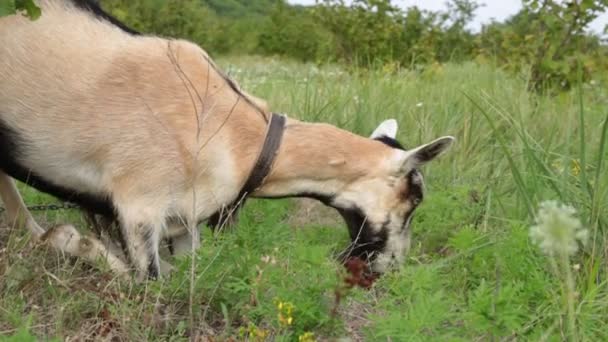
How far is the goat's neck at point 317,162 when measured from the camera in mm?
3770

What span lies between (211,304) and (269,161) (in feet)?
2.60

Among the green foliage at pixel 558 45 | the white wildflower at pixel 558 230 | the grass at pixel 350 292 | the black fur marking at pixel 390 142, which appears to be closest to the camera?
the white wildflower at pixel 558 230

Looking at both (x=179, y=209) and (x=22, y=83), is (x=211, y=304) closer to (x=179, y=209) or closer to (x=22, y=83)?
(x=179, y=209)

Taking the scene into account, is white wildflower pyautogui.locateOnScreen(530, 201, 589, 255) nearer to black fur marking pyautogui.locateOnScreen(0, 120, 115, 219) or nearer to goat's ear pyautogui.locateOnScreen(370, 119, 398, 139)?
black fur marking pyautogui.locateOnScreen(0, 120, 115, 219)

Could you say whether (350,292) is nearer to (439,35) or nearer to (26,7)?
(26,7)

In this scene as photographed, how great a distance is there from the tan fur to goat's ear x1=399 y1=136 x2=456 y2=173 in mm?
387

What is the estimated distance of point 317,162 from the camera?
3787mm


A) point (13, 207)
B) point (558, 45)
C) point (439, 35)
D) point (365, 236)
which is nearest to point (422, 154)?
point (365, 236)

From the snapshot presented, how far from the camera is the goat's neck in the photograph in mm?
3770

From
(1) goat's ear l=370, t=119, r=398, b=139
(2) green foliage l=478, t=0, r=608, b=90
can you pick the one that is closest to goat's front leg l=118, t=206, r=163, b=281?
(1) goat's ear l=370, t=119, r=398, b=139

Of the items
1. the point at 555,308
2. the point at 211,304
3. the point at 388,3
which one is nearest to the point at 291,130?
the point at 211,304

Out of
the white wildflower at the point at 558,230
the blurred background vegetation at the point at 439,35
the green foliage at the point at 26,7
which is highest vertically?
the white wildflower at the point at 558,230

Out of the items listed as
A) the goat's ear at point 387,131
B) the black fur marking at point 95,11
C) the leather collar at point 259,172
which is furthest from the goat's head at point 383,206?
the black fur marking at point 95,11

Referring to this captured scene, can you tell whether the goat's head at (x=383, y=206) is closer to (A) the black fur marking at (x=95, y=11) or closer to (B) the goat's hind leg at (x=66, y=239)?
(B) the goat's hind leg at (x=66, y=239)
